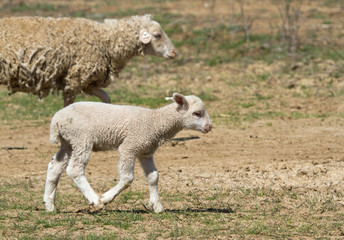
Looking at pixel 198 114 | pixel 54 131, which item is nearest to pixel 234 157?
pixel 198 114

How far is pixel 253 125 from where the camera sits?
1095cm

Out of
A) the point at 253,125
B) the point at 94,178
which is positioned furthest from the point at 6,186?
the point at 253,125

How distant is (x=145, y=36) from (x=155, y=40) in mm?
199

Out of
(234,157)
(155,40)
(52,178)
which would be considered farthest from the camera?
(155,40)

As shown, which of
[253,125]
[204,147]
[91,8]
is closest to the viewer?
[204,147]

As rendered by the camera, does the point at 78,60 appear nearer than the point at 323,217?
No

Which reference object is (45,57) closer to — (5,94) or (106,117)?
(106,117)

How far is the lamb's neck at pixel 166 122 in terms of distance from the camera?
6293 mm

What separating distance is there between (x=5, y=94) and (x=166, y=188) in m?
7.54

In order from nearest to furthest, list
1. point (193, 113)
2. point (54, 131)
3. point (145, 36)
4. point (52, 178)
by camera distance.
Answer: point (54, 131), point (52, 178), point (193, 113), point (145, 36)

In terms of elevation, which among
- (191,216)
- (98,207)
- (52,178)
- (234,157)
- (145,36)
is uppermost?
(145,36)

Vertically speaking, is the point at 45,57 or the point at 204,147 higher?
the point at 45,57

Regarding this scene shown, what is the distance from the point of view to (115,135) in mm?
6102

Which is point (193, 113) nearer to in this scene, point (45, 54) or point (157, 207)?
point (157, 207)
